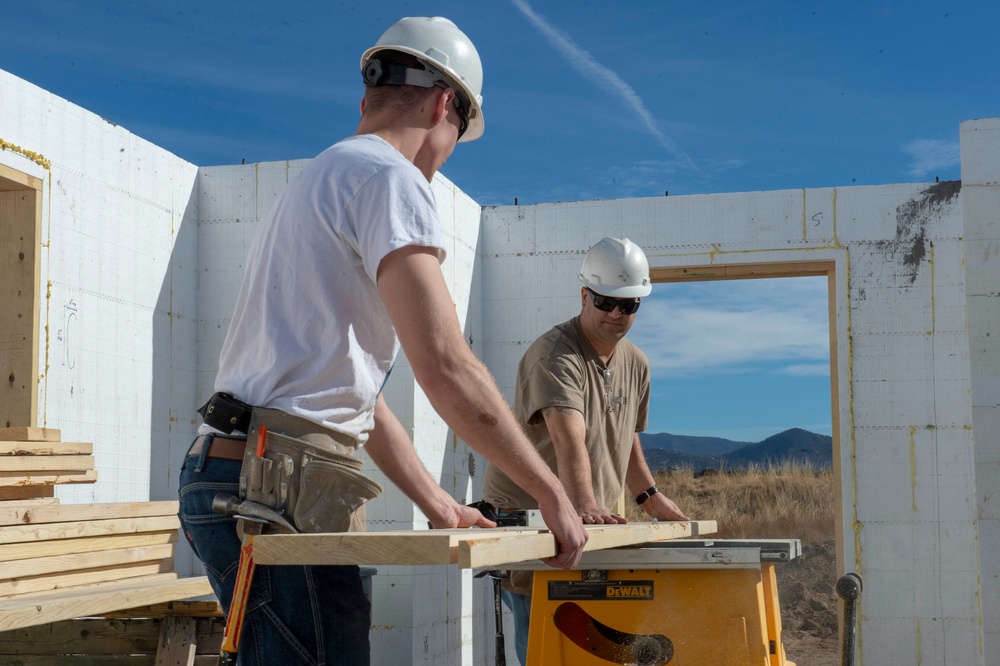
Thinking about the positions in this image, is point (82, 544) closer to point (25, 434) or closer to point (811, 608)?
point (25, 434)

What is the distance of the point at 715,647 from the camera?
2484 millimetres

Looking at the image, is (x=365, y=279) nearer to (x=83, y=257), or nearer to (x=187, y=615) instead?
(x=187, y=615)

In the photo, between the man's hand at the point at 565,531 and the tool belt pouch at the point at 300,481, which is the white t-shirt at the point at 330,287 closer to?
the tool belt pouch at the point at 300,481

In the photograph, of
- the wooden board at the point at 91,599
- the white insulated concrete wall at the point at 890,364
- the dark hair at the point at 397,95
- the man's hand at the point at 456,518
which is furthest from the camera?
the white insulated concrete wall at the point at 890,364

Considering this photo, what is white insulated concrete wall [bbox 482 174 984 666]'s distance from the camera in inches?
249

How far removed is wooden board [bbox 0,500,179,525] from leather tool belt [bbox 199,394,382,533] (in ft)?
9.73

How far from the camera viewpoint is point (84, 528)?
4441 mm

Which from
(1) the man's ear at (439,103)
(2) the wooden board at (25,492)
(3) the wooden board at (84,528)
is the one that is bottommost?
(3) the wooden board at (84,528)

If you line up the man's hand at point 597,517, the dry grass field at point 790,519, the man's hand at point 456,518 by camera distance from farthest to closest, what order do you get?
the dry grass field at point 790,519 < the man's hand at point 597,517 < the man's hand at point 456,518

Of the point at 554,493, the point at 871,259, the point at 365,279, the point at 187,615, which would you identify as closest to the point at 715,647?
the point at 554,493

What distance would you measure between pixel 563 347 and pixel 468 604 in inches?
135

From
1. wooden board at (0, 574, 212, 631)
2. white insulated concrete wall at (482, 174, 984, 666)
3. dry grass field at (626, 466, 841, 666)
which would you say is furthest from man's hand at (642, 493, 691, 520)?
dry grass field at (626, 466, 841, 666)

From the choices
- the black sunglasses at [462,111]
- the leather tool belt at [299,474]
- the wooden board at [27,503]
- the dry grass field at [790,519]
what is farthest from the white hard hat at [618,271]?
the dry grass field at [790,519]

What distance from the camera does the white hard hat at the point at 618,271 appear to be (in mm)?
3656
